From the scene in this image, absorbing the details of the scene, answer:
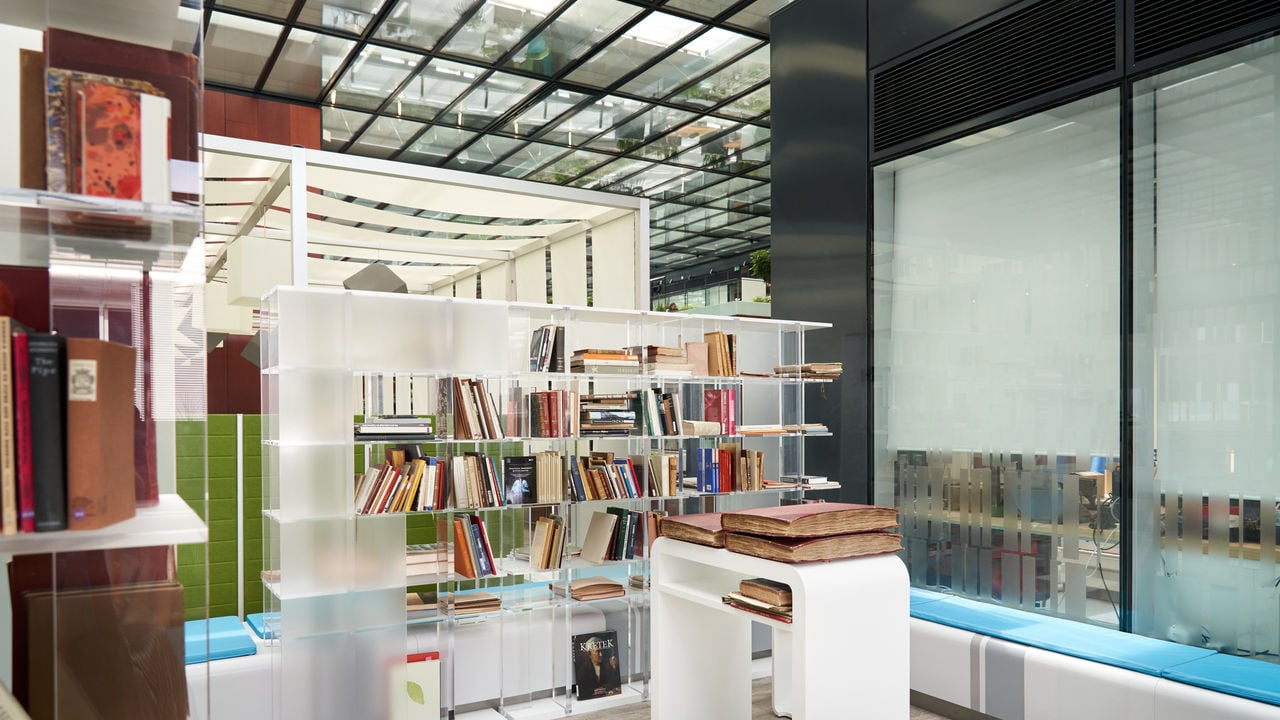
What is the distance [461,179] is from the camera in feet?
18.9

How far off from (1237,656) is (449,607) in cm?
329

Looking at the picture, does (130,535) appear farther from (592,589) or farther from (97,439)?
(592,589)

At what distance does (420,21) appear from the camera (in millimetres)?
5918

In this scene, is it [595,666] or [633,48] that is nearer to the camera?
[595,666]

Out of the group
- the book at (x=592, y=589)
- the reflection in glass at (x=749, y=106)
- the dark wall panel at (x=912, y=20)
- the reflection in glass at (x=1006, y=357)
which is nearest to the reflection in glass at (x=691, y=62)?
the reflection in glass at (x=749, y=106)

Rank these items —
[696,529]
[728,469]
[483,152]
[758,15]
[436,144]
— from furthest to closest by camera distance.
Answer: [483,152], [436,144], [758,15], [728,469], [696,529]

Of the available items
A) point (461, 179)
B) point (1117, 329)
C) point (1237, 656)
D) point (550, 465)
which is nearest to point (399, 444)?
point (550, 465)

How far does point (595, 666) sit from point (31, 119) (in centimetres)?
375

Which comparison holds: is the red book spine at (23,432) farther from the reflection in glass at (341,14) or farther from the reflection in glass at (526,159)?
the reflection in glass at (526,159)

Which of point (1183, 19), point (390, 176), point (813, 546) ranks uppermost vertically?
point (1183, 19)

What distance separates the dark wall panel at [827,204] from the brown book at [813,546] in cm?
268

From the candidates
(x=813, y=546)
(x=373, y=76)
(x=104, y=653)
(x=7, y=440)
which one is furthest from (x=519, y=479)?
(x=373, y=76)

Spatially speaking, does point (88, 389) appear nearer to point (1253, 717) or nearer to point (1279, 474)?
point (1253, 717)

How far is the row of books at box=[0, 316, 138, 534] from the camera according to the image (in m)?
1.02
